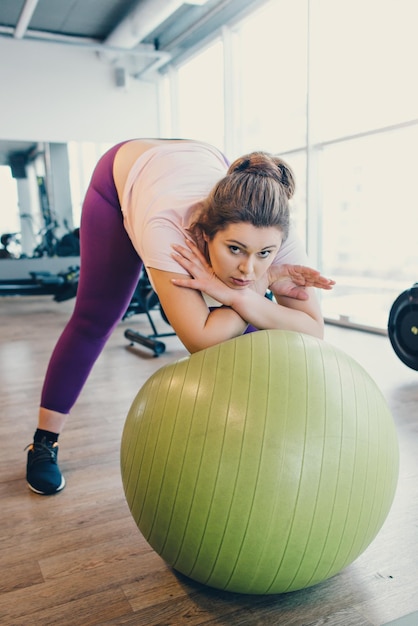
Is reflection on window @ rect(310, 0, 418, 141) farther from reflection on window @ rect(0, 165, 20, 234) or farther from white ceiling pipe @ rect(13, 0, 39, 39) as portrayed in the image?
reflection on window @ rect(0, 165, 20, 234)

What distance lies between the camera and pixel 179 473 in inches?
36.8

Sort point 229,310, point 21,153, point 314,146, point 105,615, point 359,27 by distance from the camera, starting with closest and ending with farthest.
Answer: point 105,615 → point 229,310 → point 359,27 → point 314,146 → point 21,153

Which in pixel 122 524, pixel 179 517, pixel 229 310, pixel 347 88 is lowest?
pixel 122 524

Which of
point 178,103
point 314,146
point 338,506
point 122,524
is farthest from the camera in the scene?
point 178,103

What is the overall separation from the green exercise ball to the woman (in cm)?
15

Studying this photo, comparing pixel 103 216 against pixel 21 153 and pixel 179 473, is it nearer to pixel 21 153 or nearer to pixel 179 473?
pixel 179 473

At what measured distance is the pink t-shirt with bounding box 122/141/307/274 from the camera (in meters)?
1.11

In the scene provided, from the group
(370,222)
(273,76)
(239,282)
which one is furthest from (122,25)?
(239,282)

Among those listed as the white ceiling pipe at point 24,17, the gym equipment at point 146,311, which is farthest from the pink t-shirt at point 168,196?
the white ceiling pipe at point 24,17

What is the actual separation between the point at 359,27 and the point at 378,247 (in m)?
1.68

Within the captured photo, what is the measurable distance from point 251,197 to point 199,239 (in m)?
0.17

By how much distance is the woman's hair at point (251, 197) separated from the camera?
1027mm

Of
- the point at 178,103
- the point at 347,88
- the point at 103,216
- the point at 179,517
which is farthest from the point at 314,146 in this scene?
the point at 179,517

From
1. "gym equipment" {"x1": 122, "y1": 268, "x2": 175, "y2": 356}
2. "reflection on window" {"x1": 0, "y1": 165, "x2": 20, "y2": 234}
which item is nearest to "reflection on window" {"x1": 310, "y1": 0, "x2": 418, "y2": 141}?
"gym equipment" {"x1": 122, "y1": 268, "x2": 175, "y2": 356}
